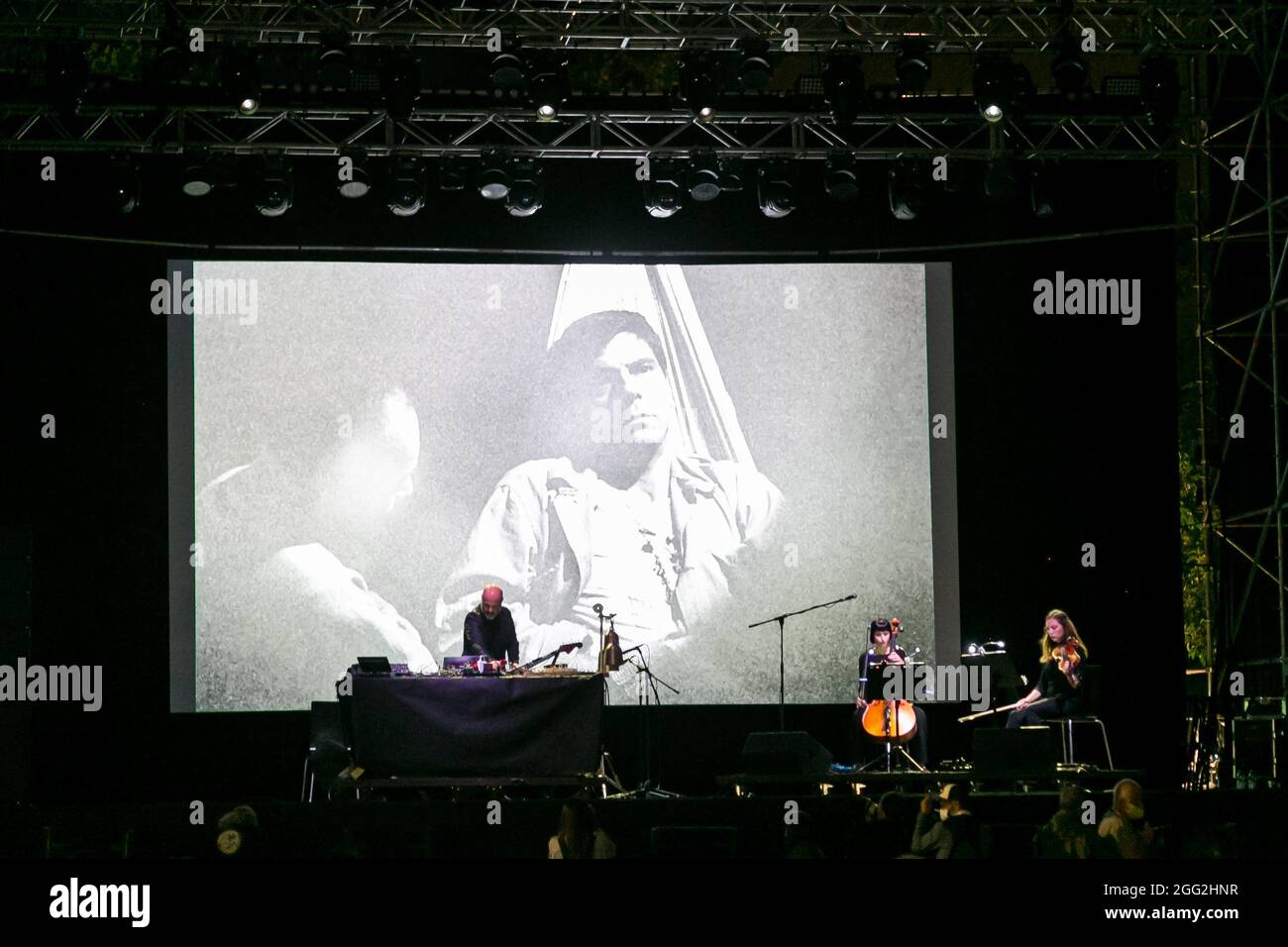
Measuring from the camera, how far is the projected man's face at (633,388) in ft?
35.0

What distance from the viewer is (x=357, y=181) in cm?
960

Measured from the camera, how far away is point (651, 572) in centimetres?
1054

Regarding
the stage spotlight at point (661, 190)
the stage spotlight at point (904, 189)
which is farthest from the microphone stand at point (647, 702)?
the stage spotlight at point (904, 189)

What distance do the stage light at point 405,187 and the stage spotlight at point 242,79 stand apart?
3.48ft

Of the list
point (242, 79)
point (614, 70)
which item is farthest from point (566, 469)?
point (614, 70)

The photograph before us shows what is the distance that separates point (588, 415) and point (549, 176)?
5.86ft

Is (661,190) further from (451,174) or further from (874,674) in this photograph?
(874,674)

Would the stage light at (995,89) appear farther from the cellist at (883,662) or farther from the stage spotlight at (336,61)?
the stage spotlight at (336,61)

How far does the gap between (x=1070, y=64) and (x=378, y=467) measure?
17.1 feet

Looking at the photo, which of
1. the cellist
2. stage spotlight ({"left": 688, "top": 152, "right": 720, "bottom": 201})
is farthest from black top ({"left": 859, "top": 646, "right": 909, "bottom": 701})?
stage spotlight ({"left": 688, "top": 152, "right": 720, "bottom": 201})

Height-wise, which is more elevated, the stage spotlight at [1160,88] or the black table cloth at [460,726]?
the stage spotlight at [1160,88]

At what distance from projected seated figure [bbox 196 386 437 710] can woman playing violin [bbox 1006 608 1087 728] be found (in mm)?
3964

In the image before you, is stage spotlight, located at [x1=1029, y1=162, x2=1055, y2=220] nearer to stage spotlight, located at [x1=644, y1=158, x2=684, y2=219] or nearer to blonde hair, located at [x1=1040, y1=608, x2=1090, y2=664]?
stage spotlight, located at [x1=644, y1=158, x2=684, y2=219]

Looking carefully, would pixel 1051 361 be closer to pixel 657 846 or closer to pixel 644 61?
pixel 644 61
